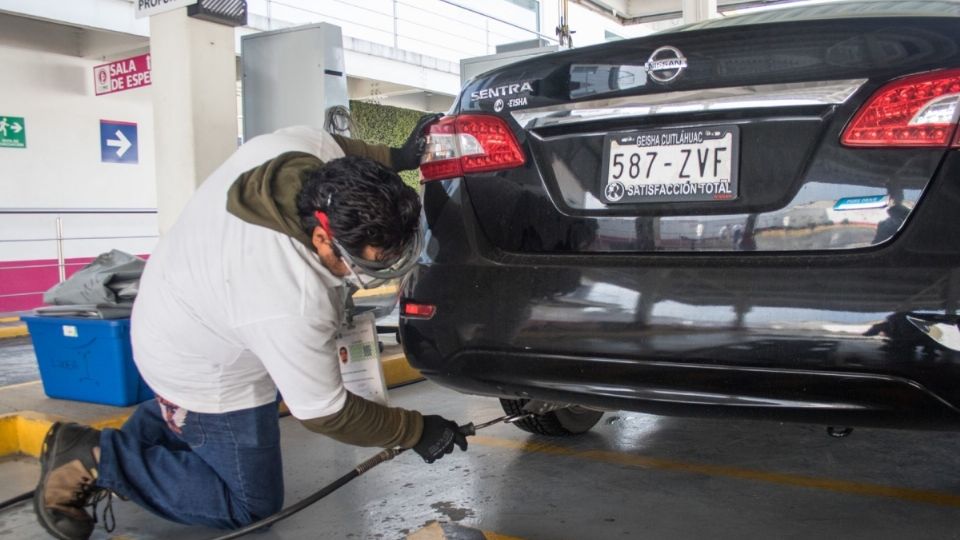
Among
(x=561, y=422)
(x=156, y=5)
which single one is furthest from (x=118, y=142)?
(x=561, y=422)

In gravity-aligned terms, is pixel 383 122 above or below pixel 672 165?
above

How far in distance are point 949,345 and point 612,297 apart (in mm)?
646

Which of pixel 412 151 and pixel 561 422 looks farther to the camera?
pixel 561 422

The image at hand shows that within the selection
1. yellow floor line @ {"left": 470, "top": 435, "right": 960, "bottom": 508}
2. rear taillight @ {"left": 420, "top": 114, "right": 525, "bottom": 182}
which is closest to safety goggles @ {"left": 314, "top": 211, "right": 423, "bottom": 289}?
rear taillight @ {"left": 420, "top": 114, "right": 525, "bottom": 182}

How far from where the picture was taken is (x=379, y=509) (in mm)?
2730

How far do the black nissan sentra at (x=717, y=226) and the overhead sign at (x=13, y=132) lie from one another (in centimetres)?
873

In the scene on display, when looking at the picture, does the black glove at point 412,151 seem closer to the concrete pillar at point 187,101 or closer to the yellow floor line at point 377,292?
the concrete pillar at point 187,101

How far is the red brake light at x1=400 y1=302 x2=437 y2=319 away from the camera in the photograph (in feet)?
7.14

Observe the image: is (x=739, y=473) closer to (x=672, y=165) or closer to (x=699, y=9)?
(x=672, y=165)

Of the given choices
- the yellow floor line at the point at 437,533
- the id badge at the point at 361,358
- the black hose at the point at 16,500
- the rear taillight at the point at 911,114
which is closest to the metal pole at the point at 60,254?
the black hose at the point at 16,500

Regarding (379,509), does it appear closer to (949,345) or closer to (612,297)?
(612,297)

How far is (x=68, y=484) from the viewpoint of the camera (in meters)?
2.54

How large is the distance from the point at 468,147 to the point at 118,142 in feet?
31.9

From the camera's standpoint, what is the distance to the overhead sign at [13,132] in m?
9.35
